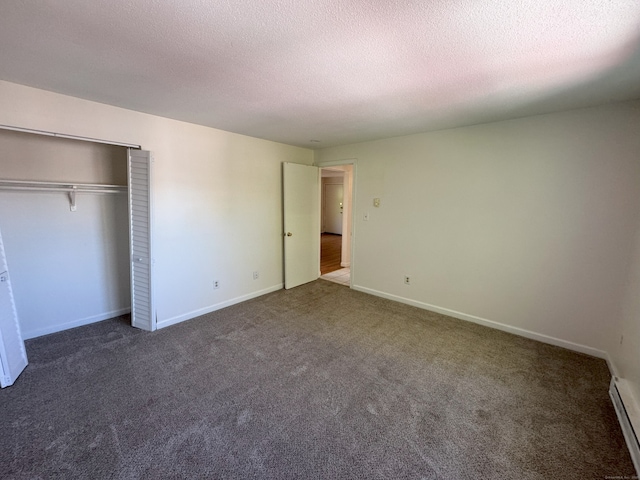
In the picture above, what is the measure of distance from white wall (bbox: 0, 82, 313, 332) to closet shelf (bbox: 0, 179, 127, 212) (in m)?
0.66

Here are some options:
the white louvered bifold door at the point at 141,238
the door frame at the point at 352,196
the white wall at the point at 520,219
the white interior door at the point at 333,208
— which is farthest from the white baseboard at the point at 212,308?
the white interior door at the point at 333,208

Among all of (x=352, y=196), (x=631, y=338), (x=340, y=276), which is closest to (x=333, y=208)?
(x=340, y=276)

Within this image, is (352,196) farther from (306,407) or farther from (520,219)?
(306,407)

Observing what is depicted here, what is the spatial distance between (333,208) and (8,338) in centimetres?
923

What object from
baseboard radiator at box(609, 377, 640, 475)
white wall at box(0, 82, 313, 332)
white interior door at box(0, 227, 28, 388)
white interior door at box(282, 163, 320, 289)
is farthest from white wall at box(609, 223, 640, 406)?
white interior door at box(0, 227, 28, 388)

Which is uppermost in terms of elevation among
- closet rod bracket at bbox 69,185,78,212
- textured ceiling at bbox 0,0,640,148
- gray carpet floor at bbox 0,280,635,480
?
textured ceiling at bbox 0,0,640,148

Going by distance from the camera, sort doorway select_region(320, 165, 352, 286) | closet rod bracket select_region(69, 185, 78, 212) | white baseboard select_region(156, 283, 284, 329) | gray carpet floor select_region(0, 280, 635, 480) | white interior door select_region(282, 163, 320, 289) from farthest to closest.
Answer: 1. doorway select_region(320, 165, 352, 286)
2. white interior door select_region(282, 163, 320, 289)
3. white baseboard select_region(156, 283, 284, 329)
4. closet rod bracket select_region(69, 185, 78, 212)
5. gray carpet floor select_region(0, 280, 635, 480)

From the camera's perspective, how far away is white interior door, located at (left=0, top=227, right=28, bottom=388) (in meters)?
2.08

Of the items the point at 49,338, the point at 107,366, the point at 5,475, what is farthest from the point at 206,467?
the point at 49,338

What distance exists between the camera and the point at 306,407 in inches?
77.0

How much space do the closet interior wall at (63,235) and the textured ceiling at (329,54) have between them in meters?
0.92

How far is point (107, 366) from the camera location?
2.39m

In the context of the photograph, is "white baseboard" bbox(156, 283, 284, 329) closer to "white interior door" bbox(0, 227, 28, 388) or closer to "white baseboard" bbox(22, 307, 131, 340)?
"white baseboard" bbox(22, 307, 131, 340)

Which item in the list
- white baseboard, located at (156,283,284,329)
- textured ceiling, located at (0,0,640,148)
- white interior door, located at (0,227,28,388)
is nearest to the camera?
textured ceiling, located at (0,0,640,148)
